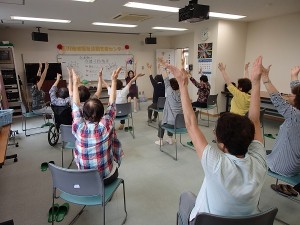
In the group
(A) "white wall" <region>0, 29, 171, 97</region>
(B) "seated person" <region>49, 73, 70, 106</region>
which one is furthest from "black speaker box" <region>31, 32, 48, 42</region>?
(B) "seated person" <region>49, 73, 70, 106</region>

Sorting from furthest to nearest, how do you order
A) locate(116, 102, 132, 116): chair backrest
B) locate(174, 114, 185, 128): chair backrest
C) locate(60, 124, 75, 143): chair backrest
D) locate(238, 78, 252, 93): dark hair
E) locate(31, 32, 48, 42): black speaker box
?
1. locate(31, 32, 48, 42): black speaker box
2. locate(116, 102, 132, 116): chair backrest
3. locate(174, 114, 185, 128): chair backrest
4. locate(238, 78, 252, 93): dark hair
5. locate(60, 124, 75, 143): chair backrest

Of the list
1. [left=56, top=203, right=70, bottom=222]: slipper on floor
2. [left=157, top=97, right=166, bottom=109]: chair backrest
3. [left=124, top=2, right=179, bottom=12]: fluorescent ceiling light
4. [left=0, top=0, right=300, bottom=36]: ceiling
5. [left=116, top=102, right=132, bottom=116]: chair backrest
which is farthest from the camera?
[left=157, top=97, right=166, bottom=109]: chair backrest

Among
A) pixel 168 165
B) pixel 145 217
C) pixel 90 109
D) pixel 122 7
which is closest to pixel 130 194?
pixel 145 217

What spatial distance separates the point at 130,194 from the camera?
2.63 metres

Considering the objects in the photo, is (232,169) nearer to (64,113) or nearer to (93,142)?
(93,142)

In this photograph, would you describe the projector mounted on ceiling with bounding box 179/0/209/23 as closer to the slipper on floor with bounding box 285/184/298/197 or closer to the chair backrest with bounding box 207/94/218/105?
the chair backrest with bounding box 207/94/218/105

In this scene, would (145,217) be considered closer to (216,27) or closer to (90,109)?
(90,109)

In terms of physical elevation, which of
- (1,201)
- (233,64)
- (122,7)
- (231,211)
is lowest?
(1,201)

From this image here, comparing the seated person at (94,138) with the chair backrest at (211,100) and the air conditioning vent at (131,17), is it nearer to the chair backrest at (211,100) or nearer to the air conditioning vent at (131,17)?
the air conditioning vent at (131,17)

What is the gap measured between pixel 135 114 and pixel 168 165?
3592mm

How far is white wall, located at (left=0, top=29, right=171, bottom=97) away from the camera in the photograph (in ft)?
22.4

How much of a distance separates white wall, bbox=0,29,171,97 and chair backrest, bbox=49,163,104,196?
6668 mm

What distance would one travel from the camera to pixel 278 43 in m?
5.84

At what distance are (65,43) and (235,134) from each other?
7.75m
